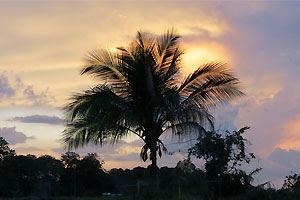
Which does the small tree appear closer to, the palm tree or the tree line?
the tree line

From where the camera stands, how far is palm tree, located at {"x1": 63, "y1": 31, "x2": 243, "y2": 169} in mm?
25203

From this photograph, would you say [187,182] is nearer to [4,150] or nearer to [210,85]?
[210,85]

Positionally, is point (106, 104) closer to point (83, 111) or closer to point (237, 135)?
point (83, 111)

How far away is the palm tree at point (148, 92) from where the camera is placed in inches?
992

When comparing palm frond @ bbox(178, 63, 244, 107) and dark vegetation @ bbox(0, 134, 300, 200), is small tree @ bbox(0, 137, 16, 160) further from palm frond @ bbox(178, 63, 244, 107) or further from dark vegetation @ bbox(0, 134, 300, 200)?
palm frond @ bbox(178, 63, 244, 107)

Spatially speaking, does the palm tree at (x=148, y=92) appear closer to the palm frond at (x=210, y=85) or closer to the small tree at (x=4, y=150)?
the palm frond at (x=210, y=85)

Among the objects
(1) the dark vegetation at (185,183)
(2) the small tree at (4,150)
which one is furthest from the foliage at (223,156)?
(2) the small tree at (4,150)

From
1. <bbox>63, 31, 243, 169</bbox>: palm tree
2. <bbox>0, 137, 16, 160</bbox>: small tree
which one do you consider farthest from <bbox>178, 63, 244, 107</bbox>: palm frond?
<bbox>0, 137, 16, 160</bbox>: small tree

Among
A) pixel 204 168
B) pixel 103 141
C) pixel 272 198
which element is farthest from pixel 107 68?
pixel 272 198

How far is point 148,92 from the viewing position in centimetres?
2544

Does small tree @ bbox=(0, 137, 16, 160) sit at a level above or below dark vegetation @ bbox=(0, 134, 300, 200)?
above

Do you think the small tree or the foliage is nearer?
the foliage

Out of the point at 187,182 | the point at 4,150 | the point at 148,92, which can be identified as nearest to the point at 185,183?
the point at 187,182

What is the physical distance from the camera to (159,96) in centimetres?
2520
